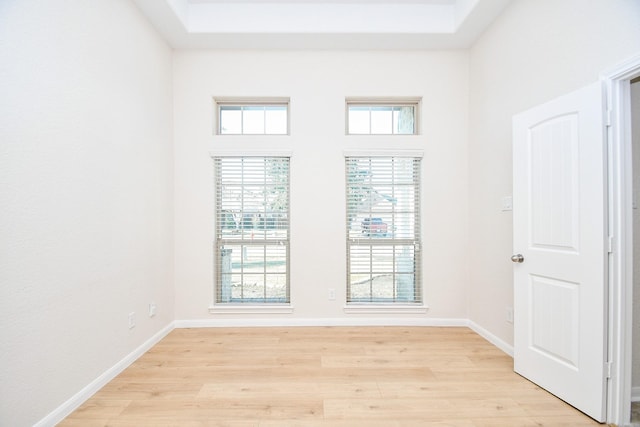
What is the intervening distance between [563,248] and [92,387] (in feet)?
10.9

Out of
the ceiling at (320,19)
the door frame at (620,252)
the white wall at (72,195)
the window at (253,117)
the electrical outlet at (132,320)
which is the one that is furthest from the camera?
the window at (253,117)

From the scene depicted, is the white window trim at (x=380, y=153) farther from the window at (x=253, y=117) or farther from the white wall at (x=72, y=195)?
the white wall at (x=72, y=195)

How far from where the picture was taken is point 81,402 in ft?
6.60

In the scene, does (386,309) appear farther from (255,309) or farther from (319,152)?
(319,152)

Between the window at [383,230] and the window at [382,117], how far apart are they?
35 centimetres

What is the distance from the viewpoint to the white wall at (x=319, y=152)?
11.1 feet

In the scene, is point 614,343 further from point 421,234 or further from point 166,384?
point 166,384

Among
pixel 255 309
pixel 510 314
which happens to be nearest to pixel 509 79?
pixel 510 314

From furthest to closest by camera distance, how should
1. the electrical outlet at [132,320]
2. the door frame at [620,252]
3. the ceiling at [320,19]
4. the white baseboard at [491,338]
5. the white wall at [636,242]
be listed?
the ceiling at [320,19], the white baseboard at [491,338], the electrical outlet at [132,320], the white wall at [636,242], the door frame at [620,252]

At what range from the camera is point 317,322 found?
3.39 metres

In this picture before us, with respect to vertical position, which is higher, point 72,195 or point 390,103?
point 390,103

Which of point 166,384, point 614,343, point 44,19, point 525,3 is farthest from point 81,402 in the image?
point 525,3

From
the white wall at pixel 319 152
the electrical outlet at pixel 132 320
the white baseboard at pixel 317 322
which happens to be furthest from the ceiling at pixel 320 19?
the white baseboard at pixel 317 322

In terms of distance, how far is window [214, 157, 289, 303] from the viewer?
→ 3430mm
